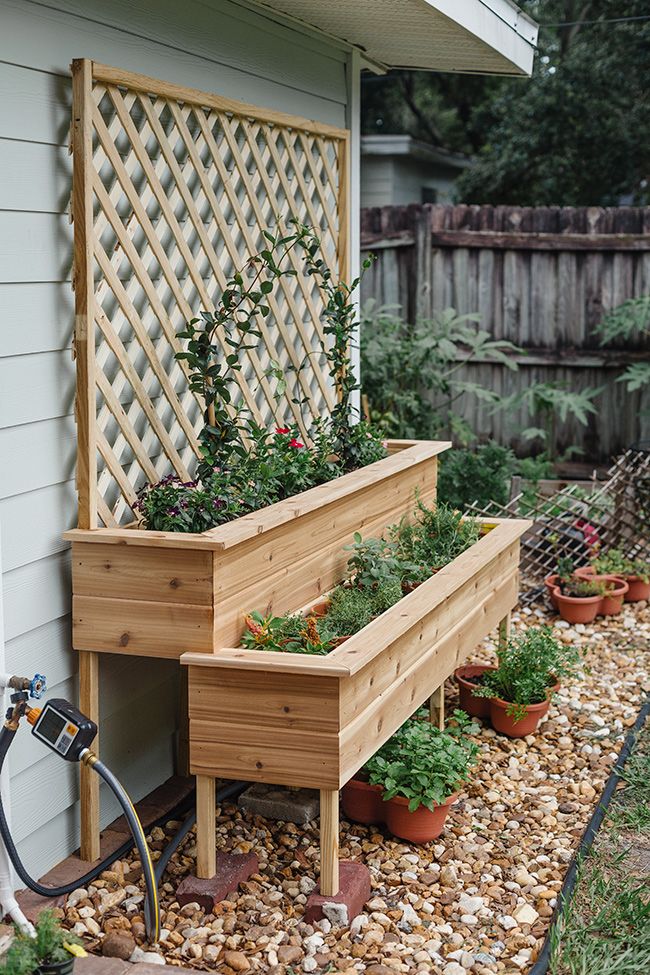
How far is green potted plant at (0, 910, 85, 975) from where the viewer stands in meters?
2.38

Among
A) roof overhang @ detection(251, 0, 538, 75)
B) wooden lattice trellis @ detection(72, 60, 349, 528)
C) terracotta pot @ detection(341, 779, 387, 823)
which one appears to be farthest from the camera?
roof overhang @ detection(251, 0, 538, 75)

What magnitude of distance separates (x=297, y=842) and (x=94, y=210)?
6.16 feet

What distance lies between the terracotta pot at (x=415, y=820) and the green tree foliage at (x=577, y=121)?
11.2 meters

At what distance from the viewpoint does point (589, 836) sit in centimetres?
348

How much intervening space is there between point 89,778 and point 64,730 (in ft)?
1.70

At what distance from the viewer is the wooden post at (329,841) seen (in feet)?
9.88

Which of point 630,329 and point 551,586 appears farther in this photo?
point 630,329

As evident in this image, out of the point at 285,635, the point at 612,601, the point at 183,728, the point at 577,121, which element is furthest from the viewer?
the point at 577,121

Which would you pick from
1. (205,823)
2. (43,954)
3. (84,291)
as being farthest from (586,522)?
(43,954)

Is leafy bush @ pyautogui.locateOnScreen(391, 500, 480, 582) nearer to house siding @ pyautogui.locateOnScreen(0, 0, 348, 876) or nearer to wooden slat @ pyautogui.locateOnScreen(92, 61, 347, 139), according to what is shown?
house siding @ pyautogui.locateOnScreen(0, 0, 348, 876)

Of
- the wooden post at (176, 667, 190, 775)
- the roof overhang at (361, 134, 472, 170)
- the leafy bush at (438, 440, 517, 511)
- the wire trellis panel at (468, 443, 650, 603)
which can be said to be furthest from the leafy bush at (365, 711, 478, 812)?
the roof overhang at (361, 134, 472, 170)

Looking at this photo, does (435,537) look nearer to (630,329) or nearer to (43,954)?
(43,954)

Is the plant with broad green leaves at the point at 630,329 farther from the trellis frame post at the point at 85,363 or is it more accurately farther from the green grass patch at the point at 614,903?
the trellis frame post at the point at 85,363

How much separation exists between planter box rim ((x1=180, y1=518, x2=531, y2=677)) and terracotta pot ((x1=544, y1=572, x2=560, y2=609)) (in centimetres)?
173
